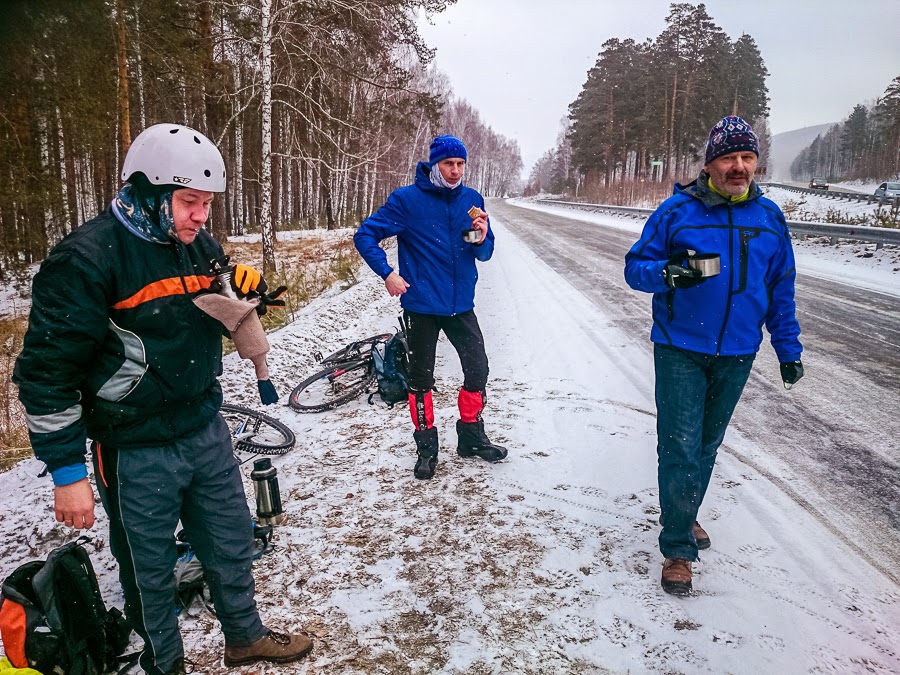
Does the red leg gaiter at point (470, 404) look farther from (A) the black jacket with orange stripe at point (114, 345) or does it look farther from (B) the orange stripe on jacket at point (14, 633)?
(B) the orange stripe on jacket at point (14, 633)

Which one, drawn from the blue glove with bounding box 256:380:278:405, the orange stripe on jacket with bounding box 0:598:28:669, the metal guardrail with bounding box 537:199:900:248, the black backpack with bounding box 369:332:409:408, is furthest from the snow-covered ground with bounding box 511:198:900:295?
the orange stripe on jacket with bounding box 0:598:28:669

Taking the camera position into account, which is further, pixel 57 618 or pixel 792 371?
pixel 792 371

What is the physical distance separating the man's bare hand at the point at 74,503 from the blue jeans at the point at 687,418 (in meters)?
2.62

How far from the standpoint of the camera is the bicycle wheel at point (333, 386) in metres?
5.42

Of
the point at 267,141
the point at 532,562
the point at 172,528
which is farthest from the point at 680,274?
the point at 267,141

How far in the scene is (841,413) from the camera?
4734 mm

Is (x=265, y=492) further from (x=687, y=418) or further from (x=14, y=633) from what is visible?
(x=687, y=418)

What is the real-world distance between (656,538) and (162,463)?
8.96 ft

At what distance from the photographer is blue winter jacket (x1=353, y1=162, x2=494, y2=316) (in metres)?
3.89

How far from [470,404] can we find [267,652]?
2.25 m

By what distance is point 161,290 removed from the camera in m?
2.03

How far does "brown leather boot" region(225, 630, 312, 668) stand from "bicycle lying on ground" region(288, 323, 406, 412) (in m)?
3.07

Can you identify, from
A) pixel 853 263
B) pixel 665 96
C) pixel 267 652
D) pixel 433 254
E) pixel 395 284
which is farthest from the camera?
pixel 665 96

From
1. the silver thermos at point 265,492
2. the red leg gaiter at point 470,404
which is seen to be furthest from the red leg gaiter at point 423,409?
the silver thermos at point 265,492
